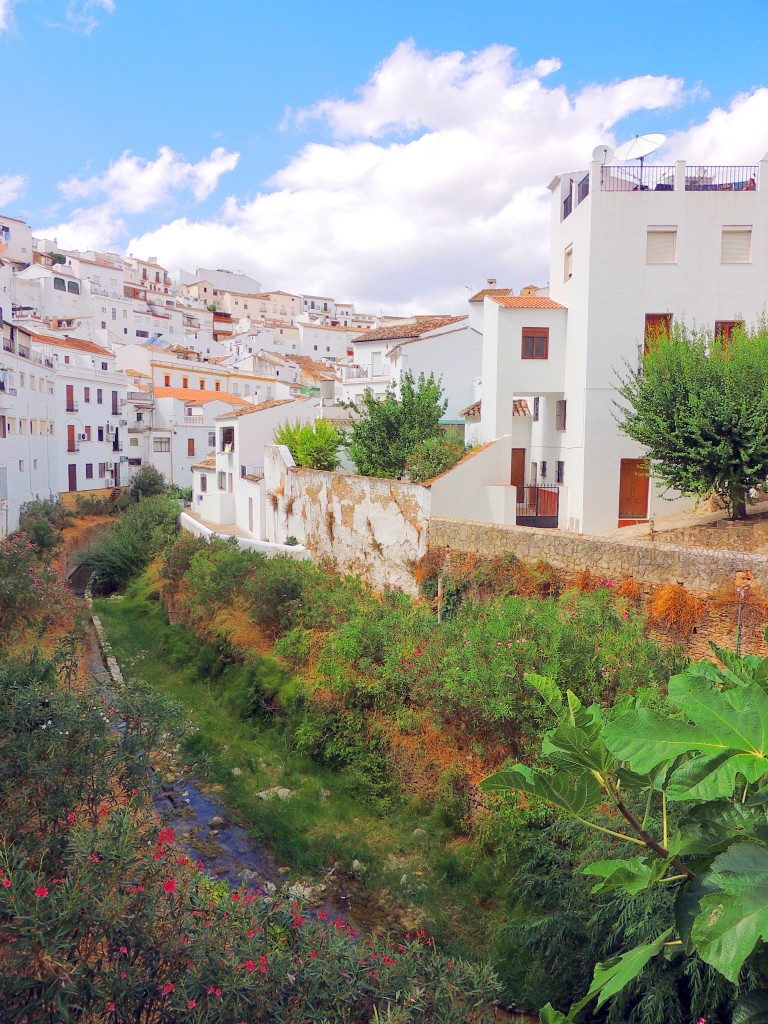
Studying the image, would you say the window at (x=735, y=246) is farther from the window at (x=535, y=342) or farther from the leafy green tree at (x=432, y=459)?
the leafy green tree at (x=432, y=459)

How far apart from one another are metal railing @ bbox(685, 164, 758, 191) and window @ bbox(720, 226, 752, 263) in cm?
102

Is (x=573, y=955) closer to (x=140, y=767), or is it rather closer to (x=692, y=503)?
(x=140, y=767)

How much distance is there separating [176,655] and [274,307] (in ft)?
258

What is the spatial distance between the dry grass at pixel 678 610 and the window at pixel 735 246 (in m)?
9.98

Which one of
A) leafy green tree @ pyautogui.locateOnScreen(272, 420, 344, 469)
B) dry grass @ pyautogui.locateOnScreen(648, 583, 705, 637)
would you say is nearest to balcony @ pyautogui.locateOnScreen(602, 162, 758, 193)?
leafy green tree @ pyautogui.locateOnScreen(272, 420, 344, 469)

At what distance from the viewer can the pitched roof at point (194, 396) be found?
42.9 m

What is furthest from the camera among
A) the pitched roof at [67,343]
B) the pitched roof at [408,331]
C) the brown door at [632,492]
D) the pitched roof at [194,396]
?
the pitched roof at [194,396]

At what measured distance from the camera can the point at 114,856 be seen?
13.9 ft

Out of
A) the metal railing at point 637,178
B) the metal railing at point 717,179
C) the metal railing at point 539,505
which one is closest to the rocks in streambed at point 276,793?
the metal railing at point 539,505

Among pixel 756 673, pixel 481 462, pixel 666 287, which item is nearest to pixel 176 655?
pixel 481 462

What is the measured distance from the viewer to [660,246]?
55.5 ft

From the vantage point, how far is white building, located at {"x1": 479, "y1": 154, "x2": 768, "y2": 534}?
54.6ft

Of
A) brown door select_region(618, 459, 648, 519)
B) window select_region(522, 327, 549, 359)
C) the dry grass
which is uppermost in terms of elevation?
window select_region(522, 327, 549, 359)

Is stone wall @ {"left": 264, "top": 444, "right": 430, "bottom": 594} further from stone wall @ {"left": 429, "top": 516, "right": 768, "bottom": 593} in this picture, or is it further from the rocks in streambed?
the rocks in streambed
